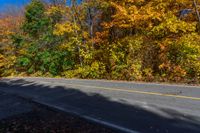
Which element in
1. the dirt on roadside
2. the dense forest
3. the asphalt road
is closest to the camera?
the asphalt road

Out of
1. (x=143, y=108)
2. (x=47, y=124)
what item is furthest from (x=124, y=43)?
(x=47, y=124)

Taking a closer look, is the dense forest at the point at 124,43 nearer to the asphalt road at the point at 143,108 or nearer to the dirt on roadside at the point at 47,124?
the asphalt road at the point at 143,108

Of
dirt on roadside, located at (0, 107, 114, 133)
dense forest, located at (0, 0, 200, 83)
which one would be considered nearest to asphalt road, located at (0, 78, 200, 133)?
dirt on roadside, located at (0, 107, 114, 133)

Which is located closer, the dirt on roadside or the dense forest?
the dirt on roadside

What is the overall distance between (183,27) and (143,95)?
28.1 feet

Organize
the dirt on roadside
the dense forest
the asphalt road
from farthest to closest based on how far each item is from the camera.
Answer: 1. the dense forest
2. the dirt on roadside
3. the asphalt road

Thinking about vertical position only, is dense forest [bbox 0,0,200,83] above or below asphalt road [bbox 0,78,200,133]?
above

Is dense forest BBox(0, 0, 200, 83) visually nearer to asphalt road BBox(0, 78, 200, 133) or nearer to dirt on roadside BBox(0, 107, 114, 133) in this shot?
asphalt road BBox(0, 78, 200, 133)

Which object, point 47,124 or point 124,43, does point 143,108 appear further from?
point 124,43

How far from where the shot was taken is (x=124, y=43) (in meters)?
24.1

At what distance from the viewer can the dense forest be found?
776 inches

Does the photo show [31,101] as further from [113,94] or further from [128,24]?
[128,24]

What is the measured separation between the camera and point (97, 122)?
29.8 feet

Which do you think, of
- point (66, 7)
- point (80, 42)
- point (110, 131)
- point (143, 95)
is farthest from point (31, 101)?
point (66, 7)
